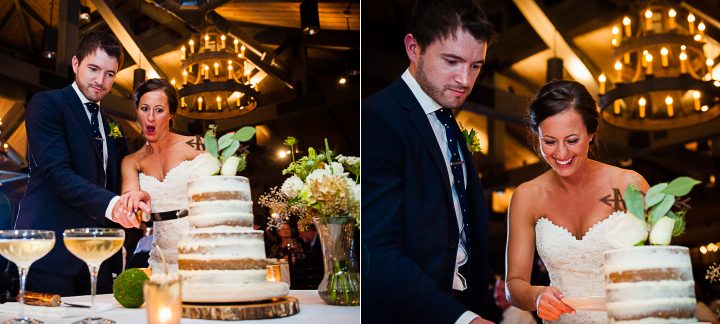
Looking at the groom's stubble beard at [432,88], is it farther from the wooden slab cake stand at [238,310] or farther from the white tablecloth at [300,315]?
the wooden slab cake stand at [238,310]

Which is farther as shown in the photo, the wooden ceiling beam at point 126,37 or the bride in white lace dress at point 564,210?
the wooden ceiling beam at point 126,37

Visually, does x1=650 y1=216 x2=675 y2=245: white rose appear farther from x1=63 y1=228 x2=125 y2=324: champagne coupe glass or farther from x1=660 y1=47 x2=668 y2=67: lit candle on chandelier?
x1=63 y1=228 x2=125 y2=324: champagne coupe glass

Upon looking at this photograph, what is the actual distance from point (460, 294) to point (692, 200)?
832mm

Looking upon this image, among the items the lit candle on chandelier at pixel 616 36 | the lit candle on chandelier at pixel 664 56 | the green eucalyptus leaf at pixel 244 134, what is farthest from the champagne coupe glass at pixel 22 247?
the lit candle on chandelier at pixel 664 56

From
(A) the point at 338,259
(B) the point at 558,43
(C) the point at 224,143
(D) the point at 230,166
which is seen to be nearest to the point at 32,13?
(C) the point at 224,143

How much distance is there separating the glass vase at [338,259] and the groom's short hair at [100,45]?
113 centimetres

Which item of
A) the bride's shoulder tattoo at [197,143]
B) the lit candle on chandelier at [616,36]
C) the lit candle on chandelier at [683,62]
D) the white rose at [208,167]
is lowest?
the white rose at [208,167]

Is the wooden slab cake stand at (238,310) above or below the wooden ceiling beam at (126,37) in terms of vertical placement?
below

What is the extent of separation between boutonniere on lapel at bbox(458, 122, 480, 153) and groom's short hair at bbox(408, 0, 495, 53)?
33 cm

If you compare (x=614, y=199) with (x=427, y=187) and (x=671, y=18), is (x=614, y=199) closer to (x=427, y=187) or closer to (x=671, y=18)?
(x=427, y=187)

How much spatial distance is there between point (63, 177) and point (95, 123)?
25 centimetres

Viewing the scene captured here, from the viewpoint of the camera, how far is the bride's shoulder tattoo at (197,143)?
290cm

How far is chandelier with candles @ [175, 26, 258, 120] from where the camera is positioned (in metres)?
Result: 2.98

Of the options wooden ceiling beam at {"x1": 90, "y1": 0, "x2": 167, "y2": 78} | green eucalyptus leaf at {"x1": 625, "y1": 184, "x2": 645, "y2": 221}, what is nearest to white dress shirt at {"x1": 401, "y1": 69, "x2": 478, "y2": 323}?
green eucalyptus leaf at {"x1": 625, "y1": 184, "x2": 645, "y2": 221}
